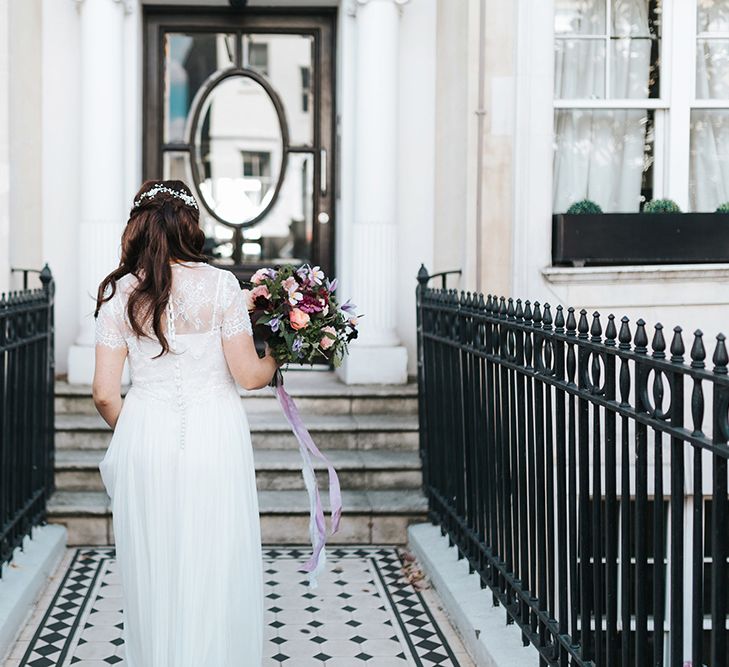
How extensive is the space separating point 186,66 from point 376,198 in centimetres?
196

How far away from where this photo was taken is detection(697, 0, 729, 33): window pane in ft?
25.1

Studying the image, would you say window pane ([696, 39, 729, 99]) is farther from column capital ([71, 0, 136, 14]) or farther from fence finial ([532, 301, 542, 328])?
fence finial ([532, 301, 542, 328])

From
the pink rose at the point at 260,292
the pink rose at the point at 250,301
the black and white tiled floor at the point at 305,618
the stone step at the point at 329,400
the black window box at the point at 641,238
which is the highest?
the black window box at the point at 641,238

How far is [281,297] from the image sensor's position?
4051 mm

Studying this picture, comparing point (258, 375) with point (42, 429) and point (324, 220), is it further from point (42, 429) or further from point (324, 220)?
point (324, 220)

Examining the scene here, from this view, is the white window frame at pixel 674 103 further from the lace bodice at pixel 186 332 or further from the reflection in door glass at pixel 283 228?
the lace bodice at pixel 186 332

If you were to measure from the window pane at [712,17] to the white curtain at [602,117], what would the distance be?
0.37 m

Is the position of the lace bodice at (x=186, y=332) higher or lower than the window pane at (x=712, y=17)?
lower

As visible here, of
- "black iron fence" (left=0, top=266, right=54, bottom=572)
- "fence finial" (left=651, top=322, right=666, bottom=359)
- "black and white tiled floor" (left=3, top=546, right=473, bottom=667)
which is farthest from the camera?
"black iron fence" (left=0, top=266, right=54, bottom=572)

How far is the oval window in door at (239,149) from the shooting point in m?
8.82

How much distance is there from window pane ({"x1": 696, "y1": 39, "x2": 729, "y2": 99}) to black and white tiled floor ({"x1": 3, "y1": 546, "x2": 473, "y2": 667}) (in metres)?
3.84

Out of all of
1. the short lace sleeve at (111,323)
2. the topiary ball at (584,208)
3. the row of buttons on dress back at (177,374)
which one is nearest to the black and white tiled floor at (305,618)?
the row of buttons on dress back at (177,374)

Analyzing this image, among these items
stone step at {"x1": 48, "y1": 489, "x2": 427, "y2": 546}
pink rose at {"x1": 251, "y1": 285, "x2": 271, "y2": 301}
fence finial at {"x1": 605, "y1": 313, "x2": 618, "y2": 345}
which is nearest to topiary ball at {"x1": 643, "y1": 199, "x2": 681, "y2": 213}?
stone step at {"x1": 48, "y1": 489, "x2": 427, "y2": 546}

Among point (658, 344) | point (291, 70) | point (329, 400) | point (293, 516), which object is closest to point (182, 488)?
point (658, 344)
